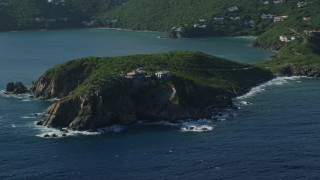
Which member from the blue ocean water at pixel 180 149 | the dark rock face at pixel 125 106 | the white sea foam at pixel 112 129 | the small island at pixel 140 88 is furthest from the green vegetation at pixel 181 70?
the blue ocean water at pixel 180 149

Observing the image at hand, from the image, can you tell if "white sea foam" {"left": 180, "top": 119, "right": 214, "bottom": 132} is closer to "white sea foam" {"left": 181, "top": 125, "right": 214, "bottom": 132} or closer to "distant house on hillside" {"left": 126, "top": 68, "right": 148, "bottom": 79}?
"white sea foam" {"left": 181, "top": 125, "right": 214, "bottom": 132}

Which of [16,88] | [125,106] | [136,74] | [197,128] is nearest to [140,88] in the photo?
[136,74]

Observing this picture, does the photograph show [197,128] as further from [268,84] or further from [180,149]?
[268,84]

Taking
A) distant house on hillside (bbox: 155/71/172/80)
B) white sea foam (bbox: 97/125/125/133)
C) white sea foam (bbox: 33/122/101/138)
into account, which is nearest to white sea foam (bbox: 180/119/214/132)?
white sea foam (bbox: 97/125/125/133)

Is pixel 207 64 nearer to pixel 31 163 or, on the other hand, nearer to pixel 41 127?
pixel 41 127

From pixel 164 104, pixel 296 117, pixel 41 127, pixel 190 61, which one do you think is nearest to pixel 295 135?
pixel 296 117

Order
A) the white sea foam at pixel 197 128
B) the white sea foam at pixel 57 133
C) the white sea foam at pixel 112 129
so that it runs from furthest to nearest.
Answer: the white sea foam at pixel 112 129, the white sea foam at pixel 197 128, the white sea foam at pixel 57 133

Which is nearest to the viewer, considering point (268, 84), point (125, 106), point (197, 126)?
point (197, 126)

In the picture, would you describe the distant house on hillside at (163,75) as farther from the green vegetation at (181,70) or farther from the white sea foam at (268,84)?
the white sea foam at (268,84)
